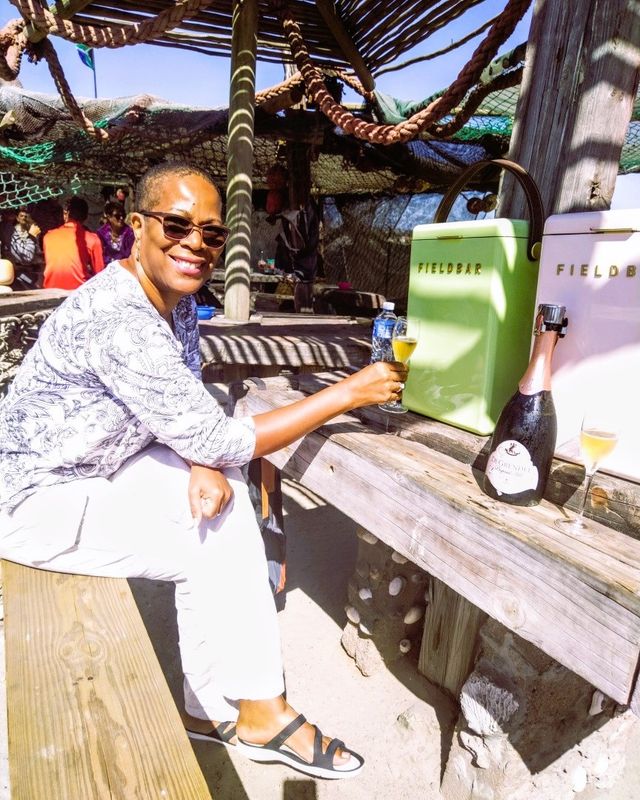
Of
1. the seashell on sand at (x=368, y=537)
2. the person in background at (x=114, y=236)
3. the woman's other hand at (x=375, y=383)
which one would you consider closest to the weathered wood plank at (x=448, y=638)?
the seashell on sand at (x=368, y=537)

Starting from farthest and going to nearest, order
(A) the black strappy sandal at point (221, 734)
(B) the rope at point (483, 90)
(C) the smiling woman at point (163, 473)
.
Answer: (B) the rope at point (483, 90), (A) the black strappy sandal at point (221, 734), (C) the smiling woman at point (163, 473)

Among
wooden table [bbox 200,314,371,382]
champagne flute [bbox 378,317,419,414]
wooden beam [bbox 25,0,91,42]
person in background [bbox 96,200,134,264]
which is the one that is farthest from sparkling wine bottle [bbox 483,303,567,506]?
person in background [bbox 96,200,134,264]

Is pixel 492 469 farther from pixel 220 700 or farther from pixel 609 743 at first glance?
pixel 609 743

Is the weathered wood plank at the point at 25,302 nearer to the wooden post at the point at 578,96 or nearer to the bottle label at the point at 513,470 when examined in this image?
the wooden post at the point at 578,96

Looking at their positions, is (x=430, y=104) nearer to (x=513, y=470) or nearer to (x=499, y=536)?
(x=513, y=470)

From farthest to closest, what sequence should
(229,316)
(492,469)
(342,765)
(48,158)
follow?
(48,158) < (229,316) < (342,765) < (492,469)

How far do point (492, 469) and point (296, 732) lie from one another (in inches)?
43.6

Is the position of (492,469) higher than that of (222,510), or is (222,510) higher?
(492,469)

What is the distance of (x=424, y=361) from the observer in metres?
1.73

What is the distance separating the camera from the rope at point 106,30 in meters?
3.69

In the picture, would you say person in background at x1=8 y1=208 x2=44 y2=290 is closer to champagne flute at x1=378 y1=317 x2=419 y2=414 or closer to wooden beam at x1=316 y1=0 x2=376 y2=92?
wooden beam at x1=316 y1=0 x2=376 y2=92

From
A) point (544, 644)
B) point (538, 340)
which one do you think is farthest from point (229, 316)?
point (544, 644)

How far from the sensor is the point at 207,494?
156 cm

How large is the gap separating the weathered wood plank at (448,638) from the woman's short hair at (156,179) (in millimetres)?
1871
